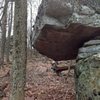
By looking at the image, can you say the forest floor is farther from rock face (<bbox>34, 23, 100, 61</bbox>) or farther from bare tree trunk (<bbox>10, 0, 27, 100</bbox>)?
bare tree trunk (<bbox>10, 0, 27, 100</bbox>)

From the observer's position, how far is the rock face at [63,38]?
7.45 m

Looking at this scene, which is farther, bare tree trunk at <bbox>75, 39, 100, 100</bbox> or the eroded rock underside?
the eroded rock underside

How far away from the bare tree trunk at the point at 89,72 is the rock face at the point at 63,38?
1.33 ft

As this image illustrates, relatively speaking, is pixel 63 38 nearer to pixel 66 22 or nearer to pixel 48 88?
pixel 66 22

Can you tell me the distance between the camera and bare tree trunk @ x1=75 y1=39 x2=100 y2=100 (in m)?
6.46

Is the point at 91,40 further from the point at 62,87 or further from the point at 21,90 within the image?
the point at 62,87

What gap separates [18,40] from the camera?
7379 mm

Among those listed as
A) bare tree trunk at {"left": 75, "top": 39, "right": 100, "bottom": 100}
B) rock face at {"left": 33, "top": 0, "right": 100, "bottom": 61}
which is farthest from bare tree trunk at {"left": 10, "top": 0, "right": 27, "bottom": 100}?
bare tree trunk at {"left": 75, "top": 39, "right": 100, "bottom": 100}

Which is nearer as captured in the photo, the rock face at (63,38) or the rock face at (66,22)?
the rock face at (66,22)

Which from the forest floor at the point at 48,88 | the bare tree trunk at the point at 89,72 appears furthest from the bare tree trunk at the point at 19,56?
the forest floor at the point at 48,88

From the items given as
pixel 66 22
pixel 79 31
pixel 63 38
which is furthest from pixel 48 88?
pixel 66 22

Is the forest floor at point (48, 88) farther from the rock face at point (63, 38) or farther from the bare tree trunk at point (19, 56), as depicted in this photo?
the bare tree trunk at point (19, 56)

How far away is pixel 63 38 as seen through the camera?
7883mm

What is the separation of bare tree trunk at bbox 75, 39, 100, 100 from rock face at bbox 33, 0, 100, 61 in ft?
1.51
